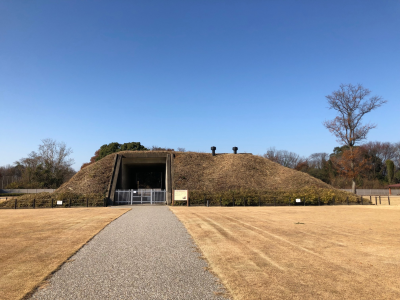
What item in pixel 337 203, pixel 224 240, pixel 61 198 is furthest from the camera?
pixel 337 203

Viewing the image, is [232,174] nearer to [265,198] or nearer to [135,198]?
[265,198]

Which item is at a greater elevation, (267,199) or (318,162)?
(318,162)

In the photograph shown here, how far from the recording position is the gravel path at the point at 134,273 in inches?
216

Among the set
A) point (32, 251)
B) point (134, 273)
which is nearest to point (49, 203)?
point (32, 251)

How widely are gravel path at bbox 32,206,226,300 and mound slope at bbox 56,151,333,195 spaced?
2448 cm

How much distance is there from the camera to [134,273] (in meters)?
6.77

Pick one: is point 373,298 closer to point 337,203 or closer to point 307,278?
point 307,278

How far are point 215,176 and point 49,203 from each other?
19.6m

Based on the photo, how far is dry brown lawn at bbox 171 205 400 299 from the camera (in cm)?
565

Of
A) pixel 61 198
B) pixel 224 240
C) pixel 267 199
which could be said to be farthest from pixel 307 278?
pixel 61 198

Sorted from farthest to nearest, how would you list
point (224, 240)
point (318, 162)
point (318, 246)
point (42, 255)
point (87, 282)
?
point (318, 162) < point (224, 240) < point (318, 246) < point (42, 255) < point (87, 282)

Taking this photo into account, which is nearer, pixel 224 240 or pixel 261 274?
pixel 261 274

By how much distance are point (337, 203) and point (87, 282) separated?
31279mm

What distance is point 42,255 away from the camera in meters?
8.60
